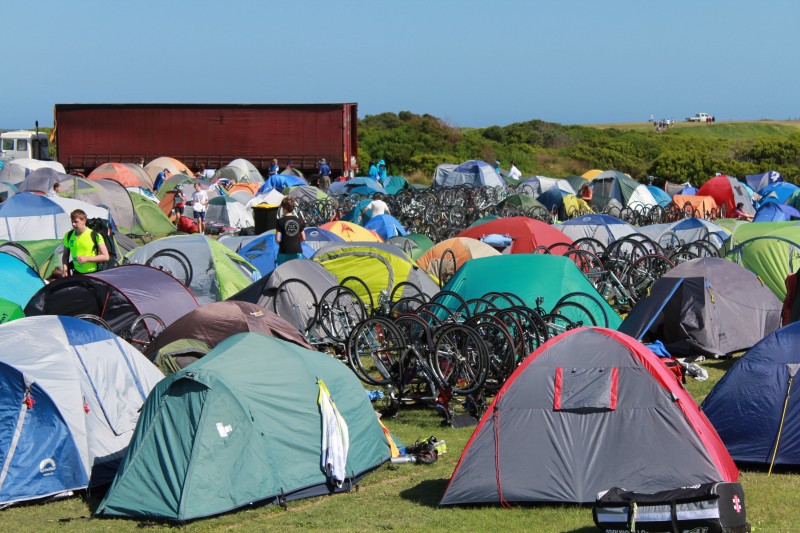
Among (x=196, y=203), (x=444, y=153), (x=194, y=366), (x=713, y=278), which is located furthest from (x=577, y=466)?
(x=444, y=153)

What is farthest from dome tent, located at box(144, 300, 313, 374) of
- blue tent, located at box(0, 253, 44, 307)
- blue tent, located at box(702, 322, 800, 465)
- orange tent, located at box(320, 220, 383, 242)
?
orange tent, located at box(320, 220, 383, 242)

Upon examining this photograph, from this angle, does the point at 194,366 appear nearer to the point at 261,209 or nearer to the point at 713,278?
the point at 713,278

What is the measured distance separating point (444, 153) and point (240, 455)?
50.4 meters

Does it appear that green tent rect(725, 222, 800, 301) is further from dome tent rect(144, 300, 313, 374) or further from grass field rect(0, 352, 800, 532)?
dome tent rect(144, 300, 313, 374)

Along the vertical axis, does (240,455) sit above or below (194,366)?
below

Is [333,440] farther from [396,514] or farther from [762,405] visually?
[762,405]

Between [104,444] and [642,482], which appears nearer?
[642,482]

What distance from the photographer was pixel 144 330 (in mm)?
12875

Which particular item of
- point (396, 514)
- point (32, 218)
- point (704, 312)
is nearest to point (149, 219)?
point (32, 218)

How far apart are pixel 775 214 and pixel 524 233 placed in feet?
32.3

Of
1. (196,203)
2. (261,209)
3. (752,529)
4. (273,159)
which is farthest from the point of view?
(273,159)

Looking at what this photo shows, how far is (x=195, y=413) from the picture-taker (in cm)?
835

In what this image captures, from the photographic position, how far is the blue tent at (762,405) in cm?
905

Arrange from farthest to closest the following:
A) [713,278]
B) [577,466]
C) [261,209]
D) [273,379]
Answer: [261,209] → [713,278] → [273,379] → [577,466]
